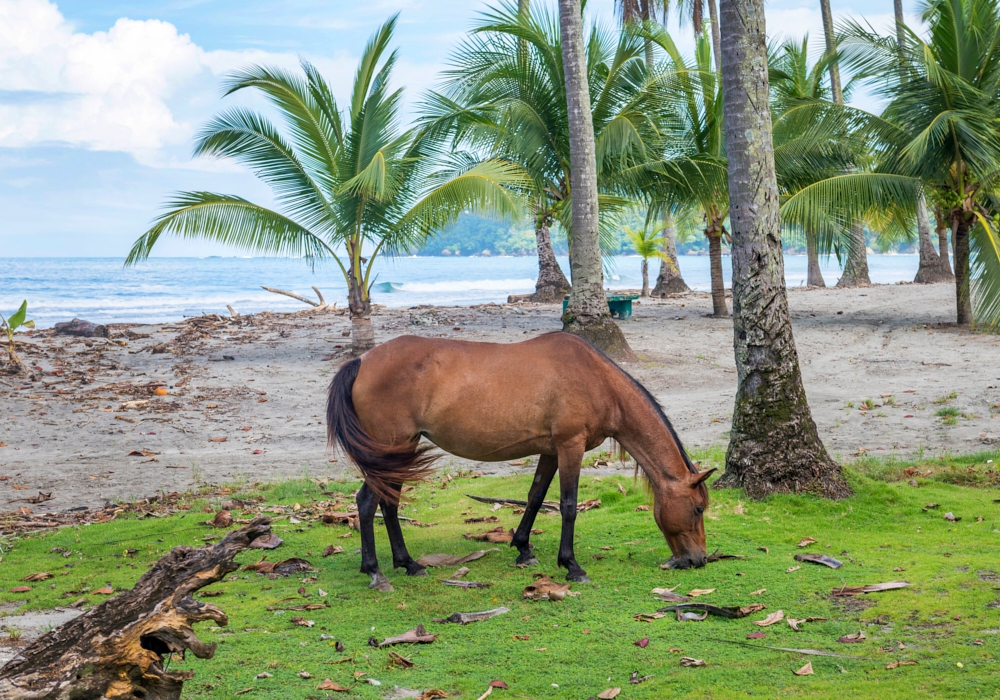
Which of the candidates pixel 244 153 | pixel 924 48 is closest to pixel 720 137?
pixel 924 48

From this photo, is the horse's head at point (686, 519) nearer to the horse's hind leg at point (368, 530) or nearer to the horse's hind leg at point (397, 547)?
the horse's hind leg at point (397, 547)

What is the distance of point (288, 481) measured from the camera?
8.81 metres

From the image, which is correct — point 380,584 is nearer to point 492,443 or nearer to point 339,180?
point 492,443

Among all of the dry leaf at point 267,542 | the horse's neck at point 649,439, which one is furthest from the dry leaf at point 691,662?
the dry leaf at point 267,542

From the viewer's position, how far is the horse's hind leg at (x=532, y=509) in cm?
607

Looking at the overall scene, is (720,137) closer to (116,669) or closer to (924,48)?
(924,48)

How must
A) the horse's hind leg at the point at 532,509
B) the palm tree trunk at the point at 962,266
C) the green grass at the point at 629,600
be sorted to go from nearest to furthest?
the green grass at the point at 629,600, the horse's hind leg at the point at 532,509, the palm tree trunk at the point at 962,266

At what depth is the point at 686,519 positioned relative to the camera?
5.71 metres

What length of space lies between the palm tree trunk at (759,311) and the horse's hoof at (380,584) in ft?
10.4

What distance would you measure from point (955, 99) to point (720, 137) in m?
5.03

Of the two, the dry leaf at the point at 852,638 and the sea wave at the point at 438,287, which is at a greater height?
the sea wave at the point at 438,287

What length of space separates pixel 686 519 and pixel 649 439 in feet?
2.04

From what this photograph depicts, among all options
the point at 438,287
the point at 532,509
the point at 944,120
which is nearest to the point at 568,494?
the point at 532,509

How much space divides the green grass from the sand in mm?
1888
